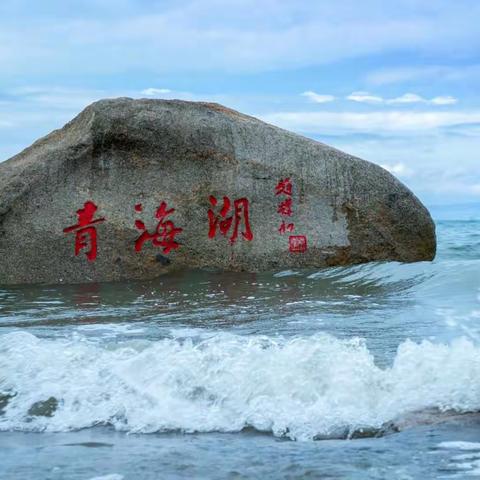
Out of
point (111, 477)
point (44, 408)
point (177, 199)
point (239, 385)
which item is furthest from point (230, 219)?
point (111, 477)

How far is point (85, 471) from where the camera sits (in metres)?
3.56

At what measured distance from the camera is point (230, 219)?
9578 millimetres

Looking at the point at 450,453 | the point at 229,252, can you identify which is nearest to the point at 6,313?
the point at 229,252

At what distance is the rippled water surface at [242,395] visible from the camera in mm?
3655

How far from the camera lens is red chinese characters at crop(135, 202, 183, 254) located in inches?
371

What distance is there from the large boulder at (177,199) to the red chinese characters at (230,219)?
0.01 meters

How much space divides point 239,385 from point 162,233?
495 cm

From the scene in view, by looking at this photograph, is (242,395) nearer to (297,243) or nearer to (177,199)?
(177,199)

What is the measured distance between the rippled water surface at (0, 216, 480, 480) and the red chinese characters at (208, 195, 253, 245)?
249 centimetres

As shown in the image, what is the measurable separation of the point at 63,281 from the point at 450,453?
624 cm

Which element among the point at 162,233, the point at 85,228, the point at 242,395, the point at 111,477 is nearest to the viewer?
the point at 111,477

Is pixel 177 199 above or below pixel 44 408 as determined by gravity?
above

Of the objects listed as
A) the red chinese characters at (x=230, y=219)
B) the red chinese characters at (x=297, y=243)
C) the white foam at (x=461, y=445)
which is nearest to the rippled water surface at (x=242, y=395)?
the white foam at (x=461, y=445)

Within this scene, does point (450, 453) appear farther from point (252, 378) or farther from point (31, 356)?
point (31, 356)
